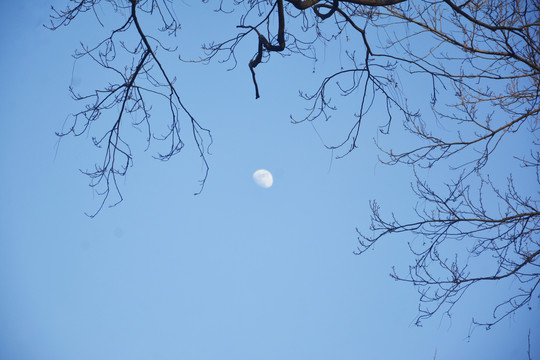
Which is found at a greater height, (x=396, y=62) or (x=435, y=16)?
(x=435, y=16)

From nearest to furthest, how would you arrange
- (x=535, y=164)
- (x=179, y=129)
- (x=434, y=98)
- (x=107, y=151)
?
(x=107, y=151), (x=179, y=129), (x=434, y=98), (x=535, y=164)

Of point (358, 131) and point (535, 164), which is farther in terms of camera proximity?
point (535, 164)

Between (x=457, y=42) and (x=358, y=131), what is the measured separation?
3.81ft

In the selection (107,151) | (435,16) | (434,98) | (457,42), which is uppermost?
(435,16)

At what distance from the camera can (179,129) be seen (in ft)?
10.8

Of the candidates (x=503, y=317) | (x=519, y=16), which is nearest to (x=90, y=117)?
(x=519, y=16)

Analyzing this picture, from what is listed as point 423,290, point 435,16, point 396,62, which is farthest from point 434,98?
point 423,290

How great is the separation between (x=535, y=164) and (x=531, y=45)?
3.68 feet

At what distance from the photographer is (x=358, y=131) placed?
3408mm

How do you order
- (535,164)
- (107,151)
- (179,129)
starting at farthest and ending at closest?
1. (535,164)
2. (179,129)
3. (107,151)

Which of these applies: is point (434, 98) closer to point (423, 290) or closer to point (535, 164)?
point (535, 164)

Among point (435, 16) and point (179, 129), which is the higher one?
point (435, 16)

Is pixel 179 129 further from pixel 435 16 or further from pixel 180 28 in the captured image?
pixel 435 16

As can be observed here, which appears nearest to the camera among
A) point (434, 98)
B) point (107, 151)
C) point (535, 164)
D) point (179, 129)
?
point (107, 151)
